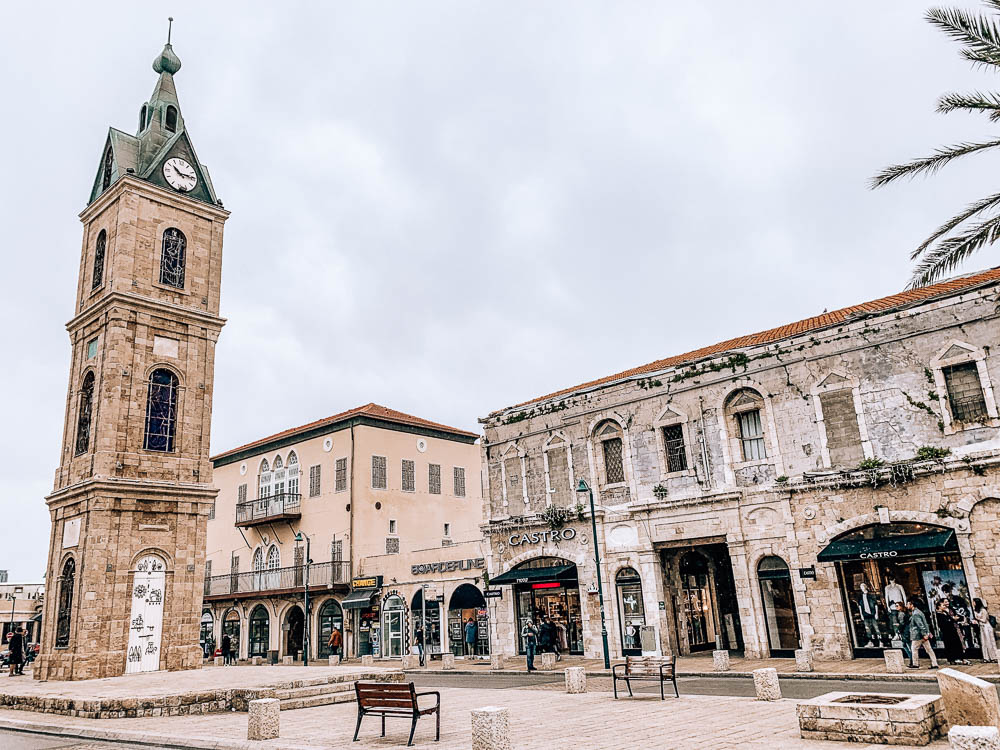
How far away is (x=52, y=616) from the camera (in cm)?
2211

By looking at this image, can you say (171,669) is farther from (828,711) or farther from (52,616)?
(828,711)

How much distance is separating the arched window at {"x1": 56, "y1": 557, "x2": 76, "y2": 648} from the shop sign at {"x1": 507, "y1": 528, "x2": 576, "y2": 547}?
14.6m

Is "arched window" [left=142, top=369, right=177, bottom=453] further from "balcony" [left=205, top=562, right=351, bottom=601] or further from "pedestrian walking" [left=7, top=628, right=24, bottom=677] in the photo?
"balcony" [left=205, top=562, right=351, bottom=601]

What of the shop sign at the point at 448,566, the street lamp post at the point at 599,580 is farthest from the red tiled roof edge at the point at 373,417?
the street lamp post at the point at 599,580

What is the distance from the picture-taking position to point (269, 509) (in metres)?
39.9

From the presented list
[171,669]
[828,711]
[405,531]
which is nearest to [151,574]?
[171,669]

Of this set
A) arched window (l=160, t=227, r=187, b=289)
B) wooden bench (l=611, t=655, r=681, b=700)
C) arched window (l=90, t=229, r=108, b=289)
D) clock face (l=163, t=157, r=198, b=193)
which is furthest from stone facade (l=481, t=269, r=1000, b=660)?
arched window (l=90, t=229, r=108, b=289)

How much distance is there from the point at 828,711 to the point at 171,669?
764 inches

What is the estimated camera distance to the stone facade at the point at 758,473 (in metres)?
20.0

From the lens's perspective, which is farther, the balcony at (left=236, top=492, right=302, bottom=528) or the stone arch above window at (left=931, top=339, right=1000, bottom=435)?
the balcony at (left=236, top=492, right=302, bottom=528)

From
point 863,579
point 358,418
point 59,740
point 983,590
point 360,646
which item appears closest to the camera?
point 59,740

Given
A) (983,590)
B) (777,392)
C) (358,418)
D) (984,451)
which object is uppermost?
(358,418)

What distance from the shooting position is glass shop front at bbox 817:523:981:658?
759 inches

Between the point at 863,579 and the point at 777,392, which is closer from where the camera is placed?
the point at 863,579
